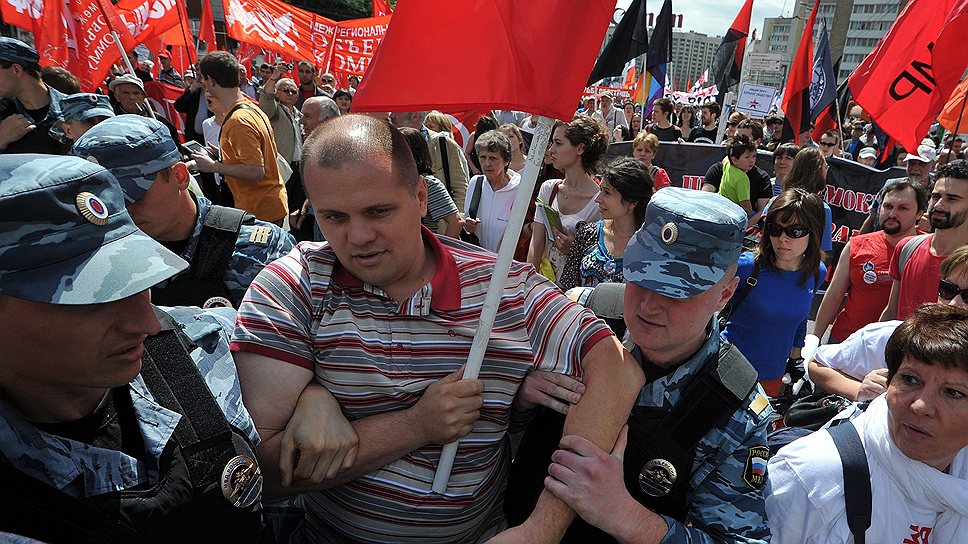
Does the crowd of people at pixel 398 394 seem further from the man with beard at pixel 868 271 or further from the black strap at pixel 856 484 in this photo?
the man with beard at pixel 868 271

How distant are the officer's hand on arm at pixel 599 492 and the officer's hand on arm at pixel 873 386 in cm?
135

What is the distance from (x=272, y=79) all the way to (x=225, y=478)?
9056 millimetres

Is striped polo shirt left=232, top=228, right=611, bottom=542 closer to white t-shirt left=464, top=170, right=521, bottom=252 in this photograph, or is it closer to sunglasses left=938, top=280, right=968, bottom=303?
sunglasses left=938, top=280, right=968, bottom=303

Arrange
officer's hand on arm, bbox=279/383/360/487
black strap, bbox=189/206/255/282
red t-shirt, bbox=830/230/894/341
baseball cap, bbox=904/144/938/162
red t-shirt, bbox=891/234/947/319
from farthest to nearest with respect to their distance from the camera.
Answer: baseball cap, bbox=904/144/938/162
red t-shirt, bbox=830/230/894/341
red t-shirt, bbox=891/234/947/319
black strap, bbox=189/206/255/282
officer's hand on arm, bbox=279/383/360/487

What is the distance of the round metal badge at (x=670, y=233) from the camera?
67.1 inches

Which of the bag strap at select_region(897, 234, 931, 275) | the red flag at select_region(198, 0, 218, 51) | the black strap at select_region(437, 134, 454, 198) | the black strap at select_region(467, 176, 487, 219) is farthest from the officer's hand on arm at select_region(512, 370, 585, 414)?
the red flag at select_region(198, 0, 218, 51)

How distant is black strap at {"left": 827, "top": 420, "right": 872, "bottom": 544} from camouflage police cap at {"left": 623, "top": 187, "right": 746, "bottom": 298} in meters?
0.72

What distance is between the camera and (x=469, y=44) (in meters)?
1.60

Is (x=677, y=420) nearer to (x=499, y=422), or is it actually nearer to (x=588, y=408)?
(x=588, y=408)

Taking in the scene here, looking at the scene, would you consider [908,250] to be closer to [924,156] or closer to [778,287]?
[778,287]

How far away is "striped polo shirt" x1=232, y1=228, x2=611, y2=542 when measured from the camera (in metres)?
1.53

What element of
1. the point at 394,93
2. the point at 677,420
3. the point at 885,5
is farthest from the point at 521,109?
the point at 885,5

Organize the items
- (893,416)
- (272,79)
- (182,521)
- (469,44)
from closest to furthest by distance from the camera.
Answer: (182,521) → (469,44) → (893,416) → (272,79)

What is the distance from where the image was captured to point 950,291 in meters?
2.80
